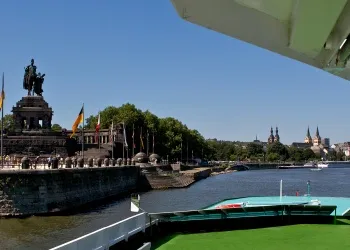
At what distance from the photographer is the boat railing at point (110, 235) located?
9.45 meters

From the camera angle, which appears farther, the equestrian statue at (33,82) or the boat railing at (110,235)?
the equestrian statue at (33,82)

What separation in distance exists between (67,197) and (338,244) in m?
23.6

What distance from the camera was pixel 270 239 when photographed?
14.7 meters

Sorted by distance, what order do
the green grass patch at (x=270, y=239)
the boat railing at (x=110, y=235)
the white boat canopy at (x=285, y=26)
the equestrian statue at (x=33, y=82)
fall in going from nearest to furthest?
1. the white boat canopy at (x=285, y=26)
2. the boat railing at (x=110, y=235)
3. the green grass patch at (x=270, y=239)
4. the equestrian statue at (x=33, y=82)

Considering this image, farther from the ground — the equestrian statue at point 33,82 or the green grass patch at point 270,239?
the equestrian statue at point 33,82

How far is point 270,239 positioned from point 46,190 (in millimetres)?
19744

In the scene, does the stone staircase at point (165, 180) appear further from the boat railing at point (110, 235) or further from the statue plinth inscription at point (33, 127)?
the boat railing at point (110, 235)

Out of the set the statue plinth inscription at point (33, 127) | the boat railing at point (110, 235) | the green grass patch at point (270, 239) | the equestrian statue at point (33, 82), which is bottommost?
the green grass patch at point (270, 239)

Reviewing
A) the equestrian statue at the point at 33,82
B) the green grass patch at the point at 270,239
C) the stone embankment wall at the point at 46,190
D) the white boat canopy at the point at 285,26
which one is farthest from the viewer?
the equestrian statue at the point at 33,82

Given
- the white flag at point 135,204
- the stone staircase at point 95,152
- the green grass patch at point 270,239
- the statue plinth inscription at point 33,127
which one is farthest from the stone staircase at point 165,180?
the white flag at point 135,204

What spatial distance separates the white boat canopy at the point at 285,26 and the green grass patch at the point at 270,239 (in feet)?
31.4

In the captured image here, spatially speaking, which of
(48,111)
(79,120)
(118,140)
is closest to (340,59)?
(79,120)

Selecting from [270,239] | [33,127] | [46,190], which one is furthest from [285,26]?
[33,127]

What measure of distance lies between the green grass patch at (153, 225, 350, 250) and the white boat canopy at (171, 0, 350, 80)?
9.58 meters
